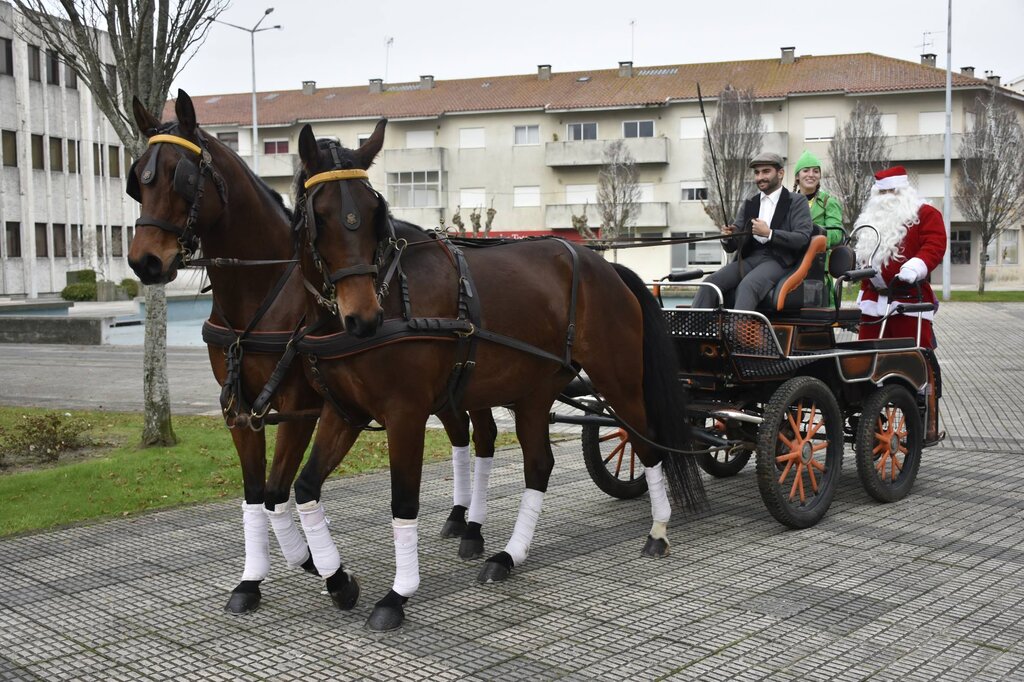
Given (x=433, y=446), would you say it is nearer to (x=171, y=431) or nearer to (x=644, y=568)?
(x=171, y=431)

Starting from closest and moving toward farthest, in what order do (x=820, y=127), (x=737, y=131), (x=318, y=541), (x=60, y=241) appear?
(x=318, y=541) → (x=60, y=241) → (x=737, y=131) → (x=820, y=127)

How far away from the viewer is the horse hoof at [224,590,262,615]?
5.16 metres

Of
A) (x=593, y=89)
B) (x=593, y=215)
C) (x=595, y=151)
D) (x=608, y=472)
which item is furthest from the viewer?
(x=593, y=89)

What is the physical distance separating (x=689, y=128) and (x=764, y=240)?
1955 inches

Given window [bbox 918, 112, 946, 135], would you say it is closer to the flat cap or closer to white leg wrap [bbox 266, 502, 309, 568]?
the flat cap

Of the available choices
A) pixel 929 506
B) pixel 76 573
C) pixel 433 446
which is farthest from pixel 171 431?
pixel 929 506

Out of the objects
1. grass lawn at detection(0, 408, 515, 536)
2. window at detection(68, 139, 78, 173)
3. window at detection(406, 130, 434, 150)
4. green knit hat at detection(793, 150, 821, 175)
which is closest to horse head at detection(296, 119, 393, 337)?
grass lawn at detection(0, 408, 515, 536)

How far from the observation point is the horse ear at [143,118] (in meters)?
5.00

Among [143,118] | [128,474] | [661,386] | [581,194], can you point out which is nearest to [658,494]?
[661,386]

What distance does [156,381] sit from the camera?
9.68 metres

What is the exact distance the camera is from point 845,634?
4.79 meters

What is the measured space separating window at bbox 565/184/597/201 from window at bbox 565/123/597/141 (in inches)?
108

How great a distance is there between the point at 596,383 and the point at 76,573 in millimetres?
3303

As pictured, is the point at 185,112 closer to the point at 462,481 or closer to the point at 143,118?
the point at 143,118
